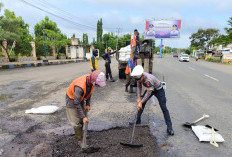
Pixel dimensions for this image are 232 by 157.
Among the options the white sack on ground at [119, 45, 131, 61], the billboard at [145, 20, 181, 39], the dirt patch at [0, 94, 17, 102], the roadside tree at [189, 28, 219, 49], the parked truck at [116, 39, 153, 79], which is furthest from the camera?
the roadside tree at [189, 28, 219, 49]

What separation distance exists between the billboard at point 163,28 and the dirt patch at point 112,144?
30495mm

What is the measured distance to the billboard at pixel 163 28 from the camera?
30719mm

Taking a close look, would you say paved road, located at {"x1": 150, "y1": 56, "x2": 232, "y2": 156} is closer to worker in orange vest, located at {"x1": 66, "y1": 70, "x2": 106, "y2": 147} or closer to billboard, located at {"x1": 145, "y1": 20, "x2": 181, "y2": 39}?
worker in orange vest, located at {"x1": 66, "y1": 70, "x2": 106, "y2": 147}

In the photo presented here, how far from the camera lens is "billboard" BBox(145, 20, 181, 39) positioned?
30719 mm

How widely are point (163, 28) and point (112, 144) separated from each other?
104ft

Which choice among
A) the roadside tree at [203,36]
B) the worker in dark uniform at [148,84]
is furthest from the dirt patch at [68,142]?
the roadside tree at [203,36]

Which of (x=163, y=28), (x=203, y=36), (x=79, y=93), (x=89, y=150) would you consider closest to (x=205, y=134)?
(x=89, y=150)

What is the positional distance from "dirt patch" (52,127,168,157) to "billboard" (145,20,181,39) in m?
30.5

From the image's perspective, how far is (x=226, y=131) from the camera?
11.2ft

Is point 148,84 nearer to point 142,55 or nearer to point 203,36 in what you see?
point 142,55

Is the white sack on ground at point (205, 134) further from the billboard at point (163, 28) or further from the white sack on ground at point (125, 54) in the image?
the billboard at point (163, 28)

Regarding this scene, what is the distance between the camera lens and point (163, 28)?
103 feet

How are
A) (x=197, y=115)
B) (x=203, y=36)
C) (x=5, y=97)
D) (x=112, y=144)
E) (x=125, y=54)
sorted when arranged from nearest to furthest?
(x=112, y=144) → (x=197, y=115) → (x=5, y=97) → (x=125, y=54) → (x=203, y=36)

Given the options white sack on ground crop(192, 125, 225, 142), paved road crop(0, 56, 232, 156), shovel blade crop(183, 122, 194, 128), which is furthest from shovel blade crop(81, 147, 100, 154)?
shovel blade crop(183, 122, 194, 128)
